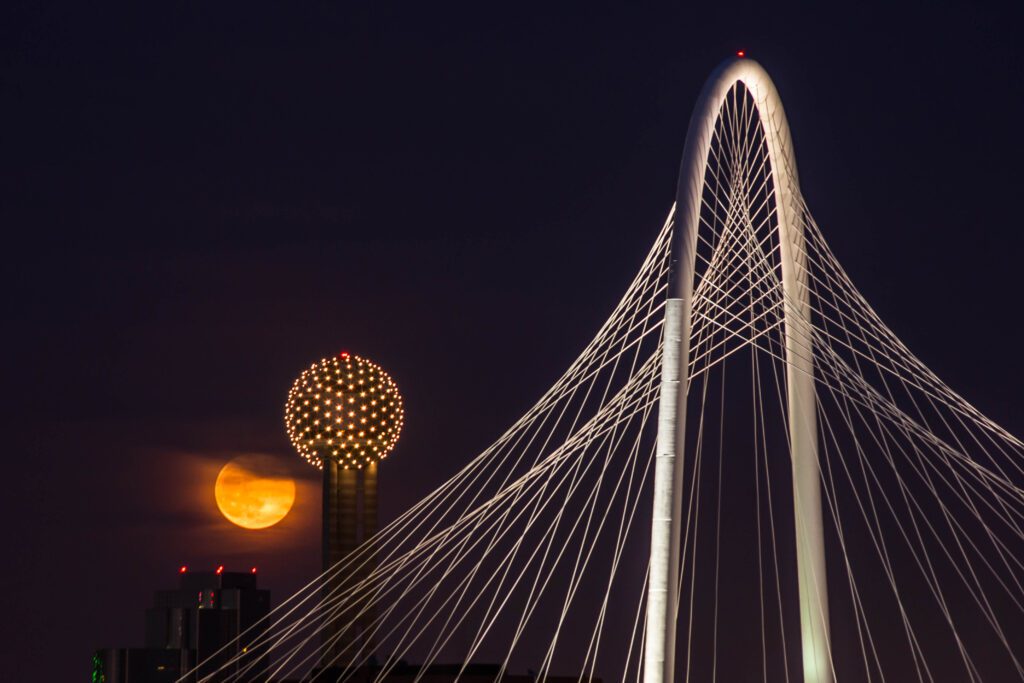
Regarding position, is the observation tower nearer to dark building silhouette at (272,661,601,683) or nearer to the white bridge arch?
dark building silhouette at (272,661,601,683)

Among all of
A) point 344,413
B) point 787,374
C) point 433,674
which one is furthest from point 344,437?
point 787,374

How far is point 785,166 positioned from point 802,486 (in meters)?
5.66

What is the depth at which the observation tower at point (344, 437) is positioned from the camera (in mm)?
86375

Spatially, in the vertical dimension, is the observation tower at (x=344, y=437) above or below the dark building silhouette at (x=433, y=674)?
above

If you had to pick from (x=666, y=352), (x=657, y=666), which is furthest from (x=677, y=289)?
(x=657, y=666)

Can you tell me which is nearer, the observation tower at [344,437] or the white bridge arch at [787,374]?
the white bridge arch at [787,374]

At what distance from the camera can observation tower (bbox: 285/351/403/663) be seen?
86375 mm

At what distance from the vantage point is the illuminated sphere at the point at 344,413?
86.3 meters

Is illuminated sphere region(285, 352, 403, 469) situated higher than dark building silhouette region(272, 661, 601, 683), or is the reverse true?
illuminated sphere region(285, 352, 403, 469)

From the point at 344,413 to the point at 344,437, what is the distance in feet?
3.47

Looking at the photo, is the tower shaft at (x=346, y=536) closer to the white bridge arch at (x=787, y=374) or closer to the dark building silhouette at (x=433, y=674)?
the dark building silhouette at (x=433, y=674)

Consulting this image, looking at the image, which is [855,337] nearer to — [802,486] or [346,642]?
[802,486]

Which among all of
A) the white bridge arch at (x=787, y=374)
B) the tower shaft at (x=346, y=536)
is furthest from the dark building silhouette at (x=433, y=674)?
the white bridge arch at (x=787, y=374)

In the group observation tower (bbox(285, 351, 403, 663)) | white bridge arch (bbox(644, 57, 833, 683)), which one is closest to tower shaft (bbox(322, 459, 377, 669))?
observation tower (bbox(285, 351, 403, 663))
